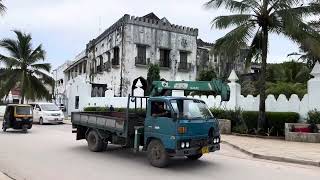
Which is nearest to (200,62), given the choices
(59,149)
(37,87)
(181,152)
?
(37,87)

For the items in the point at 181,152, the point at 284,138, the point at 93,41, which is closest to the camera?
the point at 181,152

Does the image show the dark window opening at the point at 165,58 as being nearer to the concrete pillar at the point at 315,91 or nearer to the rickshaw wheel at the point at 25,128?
the rickshaw wheel at the point at 25,128

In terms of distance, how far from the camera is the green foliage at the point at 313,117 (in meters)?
20.0

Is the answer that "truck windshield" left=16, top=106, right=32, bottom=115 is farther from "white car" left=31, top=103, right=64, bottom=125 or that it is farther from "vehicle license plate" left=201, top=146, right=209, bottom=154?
"vehicle license plate" left=201, top=146, right=209, bottom=154

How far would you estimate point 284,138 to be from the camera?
20562 millimetres

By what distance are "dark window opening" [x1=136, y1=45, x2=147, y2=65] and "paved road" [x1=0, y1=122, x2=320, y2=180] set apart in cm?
3052

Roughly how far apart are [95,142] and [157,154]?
A: 12.1 ft

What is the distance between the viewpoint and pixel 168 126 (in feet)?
39.4

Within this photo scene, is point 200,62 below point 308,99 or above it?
above

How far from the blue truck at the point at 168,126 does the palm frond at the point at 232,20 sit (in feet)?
27.1

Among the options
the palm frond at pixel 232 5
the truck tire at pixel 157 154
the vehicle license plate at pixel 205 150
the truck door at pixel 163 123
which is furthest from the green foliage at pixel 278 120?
the truck tire at pixel 157 154

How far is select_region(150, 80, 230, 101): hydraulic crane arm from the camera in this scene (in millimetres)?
14117

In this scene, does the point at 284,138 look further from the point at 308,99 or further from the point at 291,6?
the point at 291,6

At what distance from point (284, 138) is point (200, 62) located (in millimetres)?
32064
